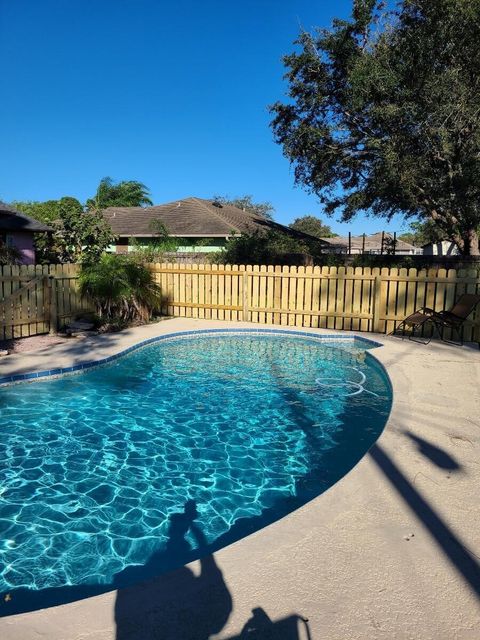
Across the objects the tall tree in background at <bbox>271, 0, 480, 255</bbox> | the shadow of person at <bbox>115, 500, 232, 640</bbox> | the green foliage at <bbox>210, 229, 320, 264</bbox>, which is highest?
the tall tree in background at <bbox>271, 0, 480, 255</bbox>

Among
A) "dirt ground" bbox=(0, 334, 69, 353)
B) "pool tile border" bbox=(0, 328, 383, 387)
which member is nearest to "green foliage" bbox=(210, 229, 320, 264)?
"pool tile border" bbox=(0, 328, 383, 387)

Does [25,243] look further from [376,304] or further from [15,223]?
[376,304]

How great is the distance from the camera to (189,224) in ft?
78.5

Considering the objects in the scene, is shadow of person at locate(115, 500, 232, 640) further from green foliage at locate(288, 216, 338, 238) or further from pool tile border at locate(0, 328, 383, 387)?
green foliage at locate(288, 216, 338, 238)

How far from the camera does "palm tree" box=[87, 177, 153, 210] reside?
43.0 meters

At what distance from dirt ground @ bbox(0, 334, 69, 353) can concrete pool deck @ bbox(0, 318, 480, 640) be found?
6.98 meters

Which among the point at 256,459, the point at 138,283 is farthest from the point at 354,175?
the point at 256,459

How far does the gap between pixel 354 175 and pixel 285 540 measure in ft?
66.9

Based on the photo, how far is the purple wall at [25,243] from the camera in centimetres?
1970

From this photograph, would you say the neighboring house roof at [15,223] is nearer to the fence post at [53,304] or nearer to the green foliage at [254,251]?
the green foliage at [254,251]

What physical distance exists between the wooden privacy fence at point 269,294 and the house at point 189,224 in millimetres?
8754

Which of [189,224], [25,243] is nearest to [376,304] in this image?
[189,224]

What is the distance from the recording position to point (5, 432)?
195 inches

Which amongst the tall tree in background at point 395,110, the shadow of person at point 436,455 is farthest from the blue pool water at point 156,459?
the tall tree in background at point 395,110
